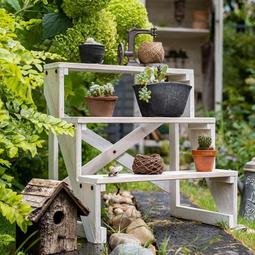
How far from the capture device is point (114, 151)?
4457mm

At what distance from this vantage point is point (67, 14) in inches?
177

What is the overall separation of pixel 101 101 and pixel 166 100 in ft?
1.48

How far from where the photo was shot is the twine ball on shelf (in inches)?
176

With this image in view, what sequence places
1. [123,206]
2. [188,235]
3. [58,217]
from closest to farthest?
[58,217] → [188,235] → [123,206]

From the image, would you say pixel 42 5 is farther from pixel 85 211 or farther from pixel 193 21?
pixel 193 21

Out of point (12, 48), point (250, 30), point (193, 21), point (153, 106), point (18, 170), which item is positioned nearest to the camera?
point (12, 48)

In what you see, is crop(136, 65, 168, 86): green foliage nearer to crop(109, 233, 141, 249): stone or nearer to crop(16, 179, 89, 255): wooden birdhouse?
crop(16, 179, 89, 255): wooden birdhouse

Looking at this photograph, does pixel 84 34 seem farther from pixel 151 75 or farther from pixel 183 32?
pixel 183 32

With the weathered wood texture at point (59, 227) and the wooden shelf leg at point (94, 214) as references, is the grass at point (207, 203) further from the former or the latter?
the weathered wood texture at point (59, 227)

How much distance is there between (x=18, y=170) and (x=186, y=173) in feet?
5.23

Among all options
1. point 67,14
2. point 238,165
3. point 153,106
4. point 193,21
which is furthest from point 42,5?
point 193,21

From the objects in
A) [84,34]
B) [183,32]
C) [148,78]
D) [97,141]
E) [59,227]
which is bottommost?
[59,227]

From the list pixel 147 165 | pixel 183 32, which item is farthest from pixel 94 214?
pixel 183 32

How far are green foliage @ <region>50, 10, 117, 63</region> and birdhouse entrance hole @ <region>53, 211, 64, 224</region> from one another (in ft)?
4.29
